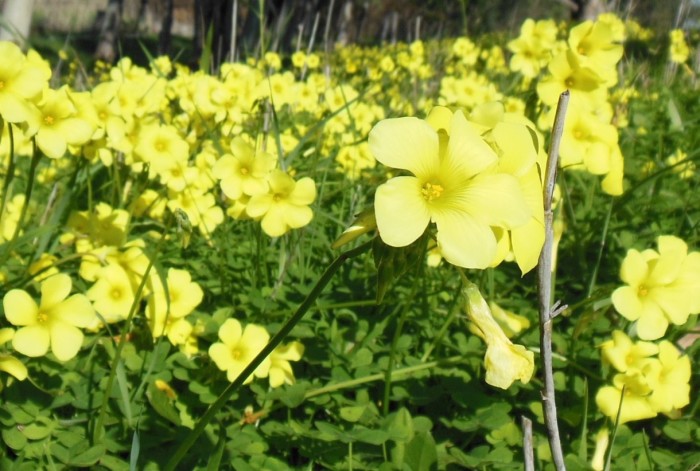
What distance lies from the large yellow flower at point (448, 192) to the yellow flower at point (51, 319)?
748mm

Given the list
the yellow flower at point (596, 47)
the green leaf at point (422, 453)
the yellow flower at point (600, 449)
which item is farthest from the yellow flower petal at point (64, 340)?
the yellow flower at point (596, 47)

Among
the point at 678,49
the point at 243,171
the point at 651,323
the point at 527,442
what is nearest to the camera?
the point at 527,442

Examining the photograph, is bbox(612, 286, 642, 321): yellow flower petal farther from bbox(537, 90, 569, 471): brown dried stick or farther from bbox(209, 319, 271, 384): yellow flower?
bbox(209, 319, 271, 384): yellow flower

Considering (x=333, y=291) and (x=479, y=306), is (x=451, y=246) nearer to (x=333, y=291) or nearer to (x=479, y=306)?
(x=479, y=306)

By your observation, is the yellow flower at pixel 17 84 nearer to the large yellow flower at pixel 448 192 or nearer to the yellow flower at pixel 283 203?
the yellow flower at pixel 283 203

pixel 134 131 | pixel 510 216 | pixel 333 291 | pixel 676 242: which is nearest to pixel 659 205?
pixel 676 242

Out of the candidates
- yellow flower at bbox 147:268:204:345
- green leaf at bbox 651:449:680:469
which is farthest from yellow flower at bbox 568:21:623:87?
yellow flower at bbox 147:268:204:345

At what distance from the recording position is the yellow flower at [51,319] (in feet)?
4.06

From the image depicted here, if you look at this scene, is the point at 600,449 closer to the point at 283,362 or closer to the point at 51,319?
the point at 283,362

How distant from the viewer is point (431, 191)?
0.80 metres

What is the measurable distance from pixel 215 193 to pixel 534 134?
167cm

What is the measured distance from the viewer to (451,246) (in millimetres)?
740

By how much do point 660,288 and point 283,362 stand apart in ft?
2.47

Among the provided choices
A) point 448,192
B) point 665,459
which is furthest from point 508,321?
point 448,192
